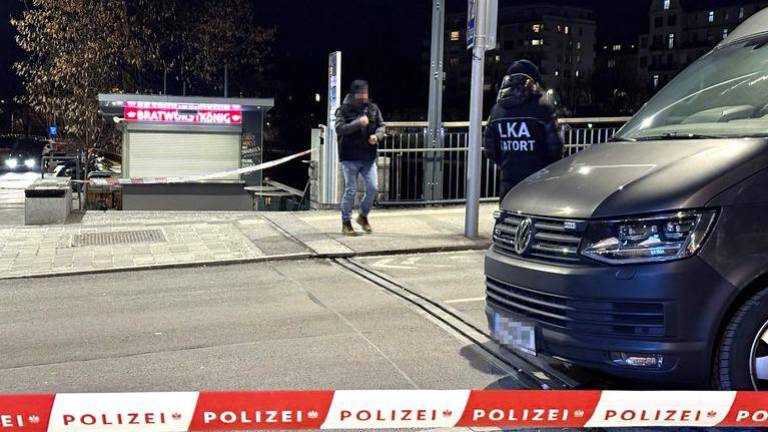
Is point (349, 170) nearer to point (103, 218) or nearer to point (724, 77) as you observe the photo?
point (103, 218)

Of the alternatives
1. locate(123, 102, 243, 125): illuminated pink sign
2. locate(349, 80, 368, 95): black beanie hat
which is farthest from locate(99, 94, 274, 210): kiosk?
locate(349, 80, 368, 95): black beanie hat

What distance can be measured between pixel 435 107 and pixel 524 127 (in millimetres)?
7029

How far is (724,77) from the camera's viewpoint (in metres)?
4.57

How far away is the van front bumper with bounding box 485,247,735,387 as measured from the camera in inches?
131

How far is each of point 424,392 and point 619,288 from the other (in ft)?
3.48

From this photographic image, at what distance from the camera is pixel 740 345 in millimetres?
3385

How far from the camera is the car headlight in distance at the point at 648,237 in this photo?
3355 mm

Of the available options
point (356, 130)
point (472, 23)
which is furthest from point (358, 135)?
point (472, 23)

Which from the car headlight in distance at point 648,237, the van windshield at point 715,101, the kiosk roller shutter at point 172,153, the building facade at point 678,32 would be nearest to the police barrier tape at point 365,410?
the car headlight in distance at point 648,237

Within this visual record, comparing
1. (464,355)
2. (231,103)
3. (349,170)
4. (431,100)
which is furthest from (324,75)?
(464,355)

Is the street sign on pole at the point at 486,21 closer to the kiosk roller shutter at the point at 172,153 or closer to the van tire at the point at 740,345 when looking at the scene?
the van tire at the point at 740,345

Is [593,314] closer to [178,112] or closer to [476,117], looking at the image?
[476,117]

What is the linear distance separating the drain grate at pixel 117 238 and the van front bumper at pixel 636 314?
6.94 metres

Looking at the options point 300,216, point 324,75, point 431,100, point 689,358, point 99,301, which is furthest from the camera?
point 324,75
